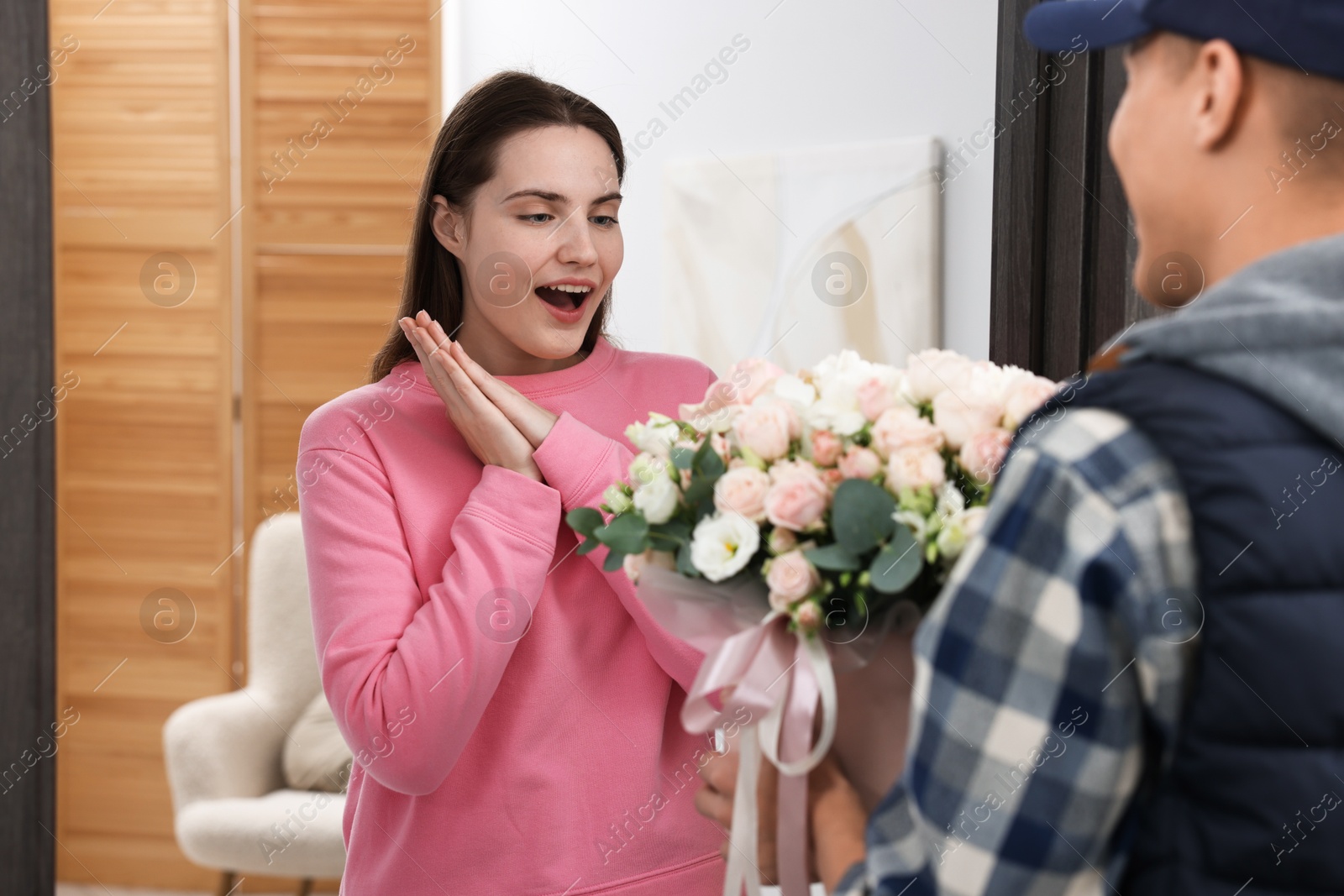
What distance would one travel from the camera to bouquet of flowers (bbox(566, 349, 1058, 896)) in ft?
2.56

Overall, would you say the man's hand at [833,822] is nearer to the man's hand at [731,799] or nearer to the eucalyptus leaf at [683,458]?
the man's hand at [731,799]

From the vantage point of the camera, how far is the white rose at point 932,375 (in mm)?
847

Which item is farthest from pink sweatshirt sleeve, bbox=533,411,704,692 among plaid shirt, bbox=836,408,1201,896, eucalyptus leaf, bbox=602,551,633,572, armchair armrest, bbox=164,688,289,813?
armchair armrest, bbox=164,688,289,813

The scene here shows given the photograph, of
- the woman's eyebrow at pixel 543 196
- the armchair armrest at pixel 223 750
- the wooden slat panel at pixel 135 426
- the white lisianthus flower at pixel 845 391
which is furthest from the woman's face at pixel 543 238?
the wooden slat panel at pixel 135 426

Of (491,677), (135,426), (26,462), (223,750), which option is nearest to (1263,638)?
(491,677)

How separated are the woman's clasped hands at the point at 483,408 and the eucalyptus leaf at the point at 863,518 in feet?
1.53

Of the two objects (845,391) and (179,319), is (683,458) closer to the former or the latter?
(845,391)

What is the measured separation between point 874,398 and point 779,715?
243 mm

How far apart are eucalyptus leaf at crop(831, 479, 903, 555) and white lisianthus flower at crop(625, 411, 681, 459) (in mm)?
187

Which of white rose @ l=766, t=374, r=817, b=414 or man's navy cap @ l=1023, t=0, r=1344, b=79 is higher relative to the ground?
man's navy cap @ l=1023, t=0, r=1344, b=79

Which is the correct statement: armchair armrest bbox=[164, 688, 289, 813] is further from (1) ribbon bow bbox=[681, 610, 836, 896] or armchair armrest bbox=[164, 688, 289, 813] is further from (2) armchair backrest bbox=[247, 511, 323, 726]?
(1) ribbon bow bbox=[681, 610, 836, 896]

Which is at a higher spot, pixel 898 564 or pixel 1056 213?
pixel 1056 213

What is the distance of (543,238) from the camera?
121 cm

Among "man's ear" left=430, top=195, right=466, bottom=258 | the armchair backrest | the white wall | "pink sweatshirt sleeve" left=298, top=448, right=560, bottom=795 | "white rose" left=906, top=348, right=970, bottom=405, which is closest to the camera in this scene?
"white rose" left=906, top=348, right=970, bottom=405
